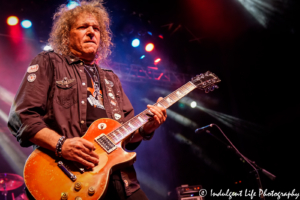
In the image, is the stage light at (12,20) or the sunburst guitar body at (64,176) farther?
the stage light at (12,20)

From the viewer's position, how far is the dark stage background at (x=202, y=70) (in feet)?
20.7

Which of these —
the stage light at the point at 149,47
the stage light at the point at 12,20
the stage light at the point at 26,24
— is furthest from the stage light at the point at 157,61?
the stage light at the point at 12,20

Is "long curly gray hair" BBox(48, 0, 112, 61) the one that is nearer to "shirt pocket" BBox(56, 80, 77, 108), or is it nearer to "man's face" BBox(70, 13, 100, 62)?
"man's face" BBox(70, 13, 100, 62)

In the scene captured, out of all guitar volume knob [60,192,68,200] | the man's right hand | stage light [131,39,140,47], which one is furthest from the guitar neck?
stage light [131,39,140,47]

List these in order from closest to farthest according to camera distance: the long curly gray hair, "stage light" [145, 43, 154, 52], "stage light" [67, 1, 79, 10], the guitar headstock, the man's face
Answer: the man's face, the long curly gray hair, the guitar headstock, "stage light" [67, 1, 79, 10], "stage light" [145, 43, 154, 52]

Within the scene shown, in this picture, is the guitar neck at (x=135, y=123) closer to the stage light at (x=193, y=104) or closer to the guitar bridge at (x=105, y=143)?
the guitar bridge at (x=105, y=143)

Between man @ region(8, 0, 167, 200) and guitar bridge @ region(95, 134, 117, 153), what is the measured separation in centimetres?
16

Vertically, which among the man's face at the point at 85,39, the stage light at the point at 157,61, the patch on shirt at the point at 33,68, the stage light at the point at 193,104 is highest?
the stage light at the point at 157,61

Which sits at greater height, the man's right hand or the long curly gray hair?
the long curly gray hair

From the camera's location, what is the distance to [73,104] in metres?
1.94

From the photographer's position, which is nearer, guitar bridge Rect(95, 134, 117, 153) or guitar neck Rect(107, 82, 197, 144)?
guitar bridge Rect(95, 134, 117, 153)

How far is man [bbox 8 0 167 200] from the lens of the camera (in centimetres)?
156

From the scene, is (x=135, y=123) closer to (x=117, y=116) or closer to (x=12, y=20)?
(x=117, y=116)

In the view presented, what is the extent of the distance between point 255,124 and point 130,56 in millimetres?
5334
